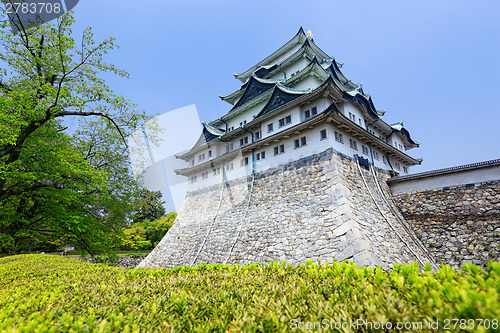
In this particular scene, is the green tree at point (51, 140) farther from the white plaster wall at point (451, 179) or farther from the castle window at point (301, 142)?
the white plaster wall at point (451, 179)

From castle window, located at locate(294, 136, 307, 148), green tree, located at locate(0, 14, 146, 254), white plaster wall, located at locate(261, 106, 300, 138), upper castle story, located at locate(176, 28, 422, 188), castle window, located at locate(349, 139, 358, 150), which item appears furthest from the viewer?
white plaster wall, located at locate(261, 106, 300, 138)

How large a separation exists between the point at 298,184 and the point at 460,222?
903cm

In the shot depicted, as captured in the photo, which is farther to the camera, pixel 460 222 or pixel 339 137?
pixel 339 137

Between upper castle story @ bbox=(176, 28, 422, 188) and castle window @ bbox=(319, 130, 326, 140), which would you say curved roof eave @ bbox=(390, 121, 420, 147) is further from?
castle window @ bbox=(319, 130, 326, 140)

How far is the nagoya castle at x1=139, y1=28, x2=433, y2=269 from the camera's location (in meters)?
10.9

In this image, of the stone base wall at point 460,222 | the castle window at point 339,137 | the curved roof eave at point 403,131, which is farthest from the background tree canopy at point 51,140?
the curved roof eave at point 403,131

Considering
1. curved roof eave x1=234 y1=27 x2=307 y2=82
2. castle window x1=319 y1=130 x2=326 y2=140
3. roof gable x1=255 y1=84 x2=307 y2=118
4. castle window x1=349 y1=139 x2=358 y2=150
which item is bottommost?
castle window x1=349 y1=139 x2=358 y2=150

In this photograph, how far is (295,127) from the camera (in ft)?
46.1

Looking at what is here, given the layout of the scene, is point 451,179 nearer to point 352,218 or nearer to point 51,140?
point 352,218

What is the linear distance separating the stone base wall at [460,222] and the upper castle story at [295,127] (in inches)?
176

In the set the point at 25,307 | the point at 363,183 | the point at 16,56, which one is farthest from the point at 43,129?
the point at 363,183

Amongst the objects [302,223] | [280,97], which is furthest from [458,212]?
[280,97]

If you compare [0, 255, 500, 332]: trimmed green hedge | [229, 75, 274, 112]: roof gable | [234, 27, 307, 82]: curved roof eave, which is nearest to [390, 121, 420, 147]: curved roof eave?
[234, 27, 307, 82]: curved roof eave

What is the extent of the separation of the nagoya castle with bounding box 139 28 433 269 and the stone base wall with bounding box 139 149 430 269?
6 cm
